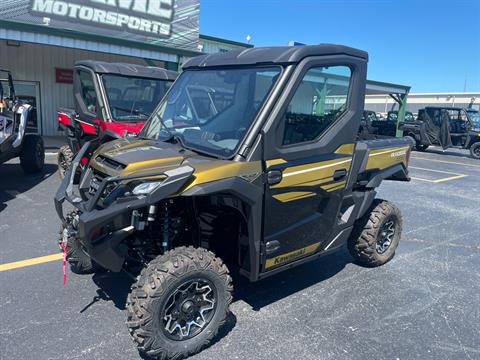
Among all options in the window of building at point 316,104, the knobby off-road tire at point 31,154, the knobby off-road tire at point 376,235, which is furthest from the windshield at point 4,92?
the knobby off-road tire at point 376,235

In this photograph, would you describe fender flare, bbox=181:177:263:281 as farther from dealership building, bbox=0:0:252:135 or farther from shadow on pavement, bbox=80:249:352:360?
dealership building, bbox=0:0:252:135

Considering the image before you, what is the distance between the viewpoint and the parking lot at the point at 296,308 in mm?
2836

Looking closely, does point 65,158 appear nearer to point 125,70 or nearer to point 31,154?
point 31,154

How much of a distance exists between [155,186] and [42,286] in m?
1.94

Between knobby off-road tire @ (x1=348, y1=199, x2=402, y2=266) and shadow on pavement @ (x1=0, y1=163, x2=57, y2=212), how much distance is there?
5064 millimetres

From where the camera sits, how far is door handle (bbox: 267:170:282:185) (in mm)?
2814

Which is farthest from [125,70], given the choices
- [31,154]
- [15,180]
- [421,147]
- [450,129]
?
[421,147]

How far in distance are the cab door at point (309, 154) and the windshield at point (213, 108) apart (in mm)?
247

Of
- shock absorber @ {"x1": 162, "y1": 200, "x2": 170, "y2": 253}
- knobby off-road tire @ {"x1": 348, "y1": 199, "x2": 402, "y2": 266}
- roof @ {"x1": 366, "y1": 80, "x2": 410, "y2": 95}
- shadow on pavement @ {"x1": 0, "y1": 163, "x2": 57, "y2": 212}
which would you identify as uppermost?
roof @ {"x1": 366, "y1": 80, "x2": 410, "y2": 95}

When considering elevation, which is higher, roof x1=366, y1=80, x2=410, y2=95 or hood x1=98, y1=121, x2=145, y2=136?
roof x1=366, y1=80, x2=410, y2=95

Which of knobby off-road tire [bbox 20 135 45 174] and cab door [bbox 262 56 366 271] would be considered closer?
cab door [bbox 262 56 366 271]

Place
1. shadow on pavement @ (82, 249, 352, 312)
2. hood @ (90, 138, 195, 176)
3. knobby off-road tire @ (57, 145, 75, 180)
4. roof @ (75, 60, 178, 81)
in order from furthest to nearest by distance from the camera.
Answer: knobby off-road tire @ (57, 145, 75, 180), roof @ (75, 60, 178, 81), shadow on pavement @ (82, 249, 352, 312), hood @ (90, 138, 195, 176)

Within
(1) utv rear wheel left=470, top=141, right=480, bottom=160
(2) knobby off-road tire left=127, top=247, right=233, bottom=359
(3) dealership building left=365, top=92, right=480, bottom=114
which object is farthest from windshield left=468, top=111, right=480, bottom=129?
(3) dealership building left=365, top=92, right=480, bottom=114

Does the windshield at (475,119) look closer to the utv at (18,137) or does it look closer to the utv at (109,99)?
the utv at (109,99)
